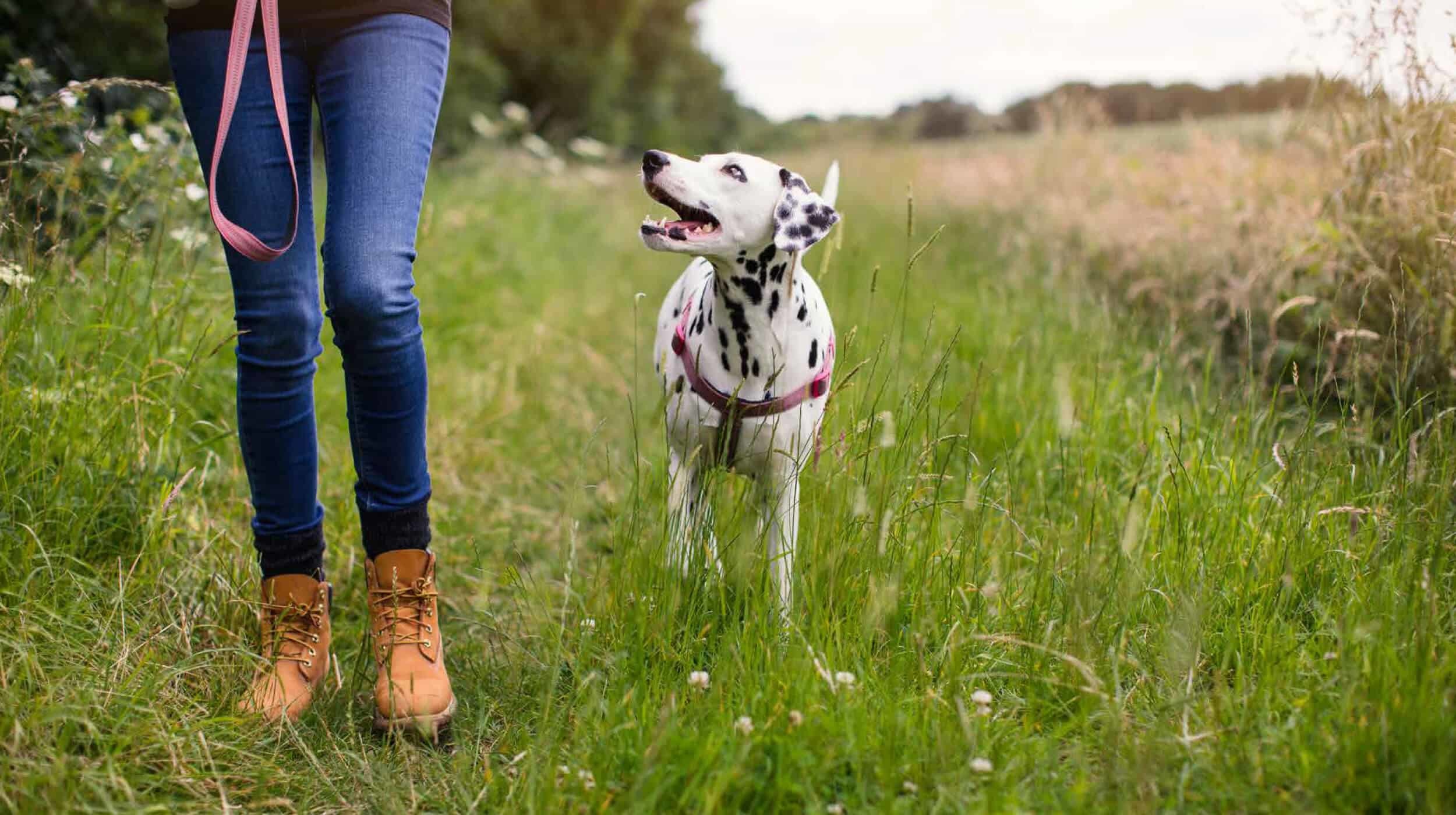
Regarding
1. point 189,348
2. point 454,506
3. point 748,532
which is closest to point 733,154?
point 748,532

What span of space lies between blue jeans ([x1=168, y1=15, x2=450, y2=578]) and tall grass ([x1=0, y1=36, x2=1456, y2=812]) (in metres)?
0.33

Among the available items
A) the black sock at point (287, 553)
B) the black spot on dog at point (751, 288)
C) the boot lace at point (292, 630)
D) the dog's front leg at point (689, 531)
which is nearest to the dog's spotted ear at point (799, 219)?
the black spot on dog at point (751, 288)

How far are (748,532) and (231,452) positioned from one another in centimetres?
201

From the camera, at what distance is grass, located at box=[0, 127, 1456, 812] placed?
5.93 feet

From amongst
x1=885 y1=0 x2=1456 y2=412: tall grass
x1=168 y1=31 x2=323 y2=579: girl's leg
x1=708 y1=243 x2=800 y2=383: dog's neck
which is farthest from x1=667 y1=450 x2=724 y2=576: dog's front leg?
x1=885 y1=0 x2=1456 y2=412: tall grass

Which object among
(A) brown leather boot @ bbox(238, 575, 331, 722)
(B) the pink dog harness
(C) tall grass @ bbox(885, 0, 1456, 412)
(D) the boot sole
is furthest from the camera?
(C) tall grass @ bbox(885, 0, 1456, 412)

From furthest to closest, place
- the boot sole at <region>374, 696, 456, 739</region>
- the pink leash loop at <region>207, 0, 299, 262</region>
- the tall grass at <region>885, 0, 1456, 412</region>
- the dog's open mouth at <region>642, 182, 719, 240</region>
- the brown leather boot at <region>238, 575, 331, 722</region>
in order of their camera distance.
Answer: the tall grass at <region>885, 0, 1456, 412</region> < the dog's open mouth at <region>642, 182, 719, 240</region> < the brown leather boot at <region>238, 575, 331, 722</region> < the boot sole at <region>374, 696, 456, 739</region> < the pink leash loop at <region>207, 0, 299, 262</region>

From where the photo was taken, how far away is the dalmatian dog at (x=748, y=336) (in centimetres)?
252

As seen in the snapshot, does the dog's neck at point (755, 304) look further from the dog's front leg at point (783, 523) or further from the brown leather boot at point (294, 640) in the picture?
the brown leather boot at point (294, 640)

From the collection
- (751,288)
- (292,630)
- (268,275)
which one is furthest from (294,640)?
(751,288)

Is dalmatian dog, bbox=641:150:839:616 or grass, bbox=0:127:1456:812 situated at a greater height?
dalmatian dog, bbox=641:150:839:616

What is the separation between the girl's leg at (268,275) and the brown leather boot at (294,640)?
0.07 metres

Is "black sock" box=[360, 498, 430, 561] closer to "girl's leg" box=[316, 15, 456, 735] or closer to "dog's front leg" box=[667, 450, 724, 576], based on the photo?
"girl's leg" box=[316, 15, 456, 735]

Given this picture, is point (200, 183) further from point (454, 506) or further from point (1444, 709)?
point (1444, 709)
